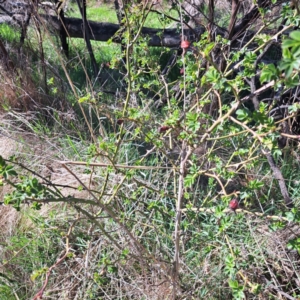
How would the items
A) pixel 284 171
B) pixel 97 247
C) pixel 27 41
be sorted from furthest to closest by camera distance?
pixel 27 41 < pixel 284 171 < pixel 97 247

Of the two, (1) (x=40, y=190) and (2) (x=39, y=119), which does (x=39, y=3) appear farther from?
(1) (x=40, y=190)

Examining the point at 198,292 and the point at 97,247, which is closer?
the point at 198,292

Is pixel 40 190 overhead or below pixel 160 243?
overhead

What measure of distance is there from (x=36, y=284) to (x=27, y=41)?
6.43ft

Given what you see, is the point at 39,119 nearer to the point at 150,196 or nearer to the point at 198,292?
the point at 150,196

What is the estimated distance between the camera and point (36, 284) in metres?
1.99

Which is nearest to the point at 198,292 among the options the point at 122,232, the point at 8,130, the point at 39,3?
the point at 122,232

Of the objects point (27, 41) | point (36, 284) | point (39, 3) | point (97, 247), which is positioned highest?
point (39, 3)

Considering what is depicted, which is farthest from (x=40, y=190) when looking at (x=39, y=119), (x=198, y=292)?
(x=39, y=119)

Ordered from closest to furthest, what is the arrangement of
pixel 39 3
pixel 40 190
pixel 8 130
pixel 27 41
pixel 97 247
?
pixel 40 190
pixel 97 247
pixel 8 130
pixel 39 3
pixel 27 41

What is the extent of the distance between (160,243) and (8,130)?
1311 millimetres


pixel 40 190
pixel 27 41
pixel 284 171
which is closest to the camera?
pixel 40 190

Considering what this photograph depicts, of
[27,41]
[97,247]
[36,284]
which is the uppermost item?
[27,41]

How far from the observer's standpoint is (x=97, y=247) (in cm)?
201
